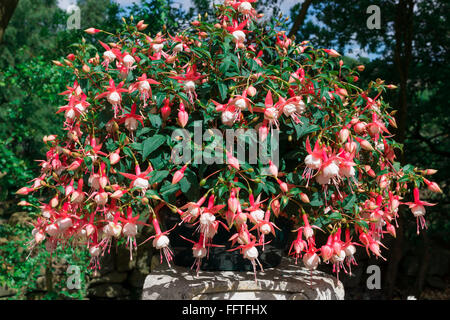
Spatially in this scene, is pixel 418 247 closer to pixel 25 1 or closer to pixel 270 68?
pixel 270 68

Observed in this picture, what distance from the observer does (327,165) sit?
696 millimetres

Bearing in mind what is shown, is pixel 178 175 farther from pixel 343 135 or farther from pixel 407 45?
pixel 407 45

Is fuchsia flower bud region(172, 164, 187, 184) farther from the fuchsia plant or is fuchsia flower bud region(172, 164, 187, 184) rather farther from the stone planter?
the stone planter

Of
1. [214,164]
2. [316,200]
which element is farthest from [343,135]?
[214,164]

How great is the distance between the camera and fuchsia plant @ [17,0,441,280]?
2.36 ft

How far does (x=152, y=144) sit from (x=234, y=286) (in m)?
0.42

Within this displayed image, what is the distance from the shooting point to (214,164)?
2.75ft

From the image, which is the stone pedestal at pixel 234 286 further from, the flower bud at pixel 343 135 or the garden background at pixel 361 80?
the garden background at pixel 361 80

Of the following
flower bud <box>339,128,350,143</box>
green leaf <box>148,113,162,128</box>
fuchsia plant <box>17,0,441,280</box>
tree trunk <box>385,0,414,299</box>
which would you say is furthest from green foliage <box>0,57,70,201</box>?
tree trunk <box>385,0,414,299</box>

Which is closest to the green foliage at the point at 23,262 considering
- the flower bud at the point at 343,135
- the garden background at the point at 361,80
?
the garden background at the point at 361,80

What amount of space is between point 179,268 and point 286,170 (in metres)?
0.45

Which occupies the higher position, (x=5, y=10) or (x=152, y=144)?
(x=5, y=10)

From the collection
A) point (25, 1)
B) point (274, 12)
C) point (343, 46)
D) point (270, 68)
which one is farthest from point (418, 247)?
point (25, 1)

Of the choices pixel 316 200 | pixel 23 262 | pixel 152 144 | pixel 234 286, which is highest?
pixel 152 144
